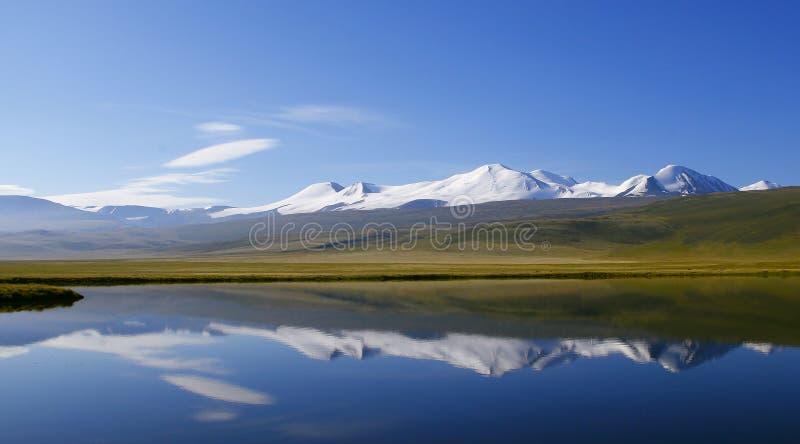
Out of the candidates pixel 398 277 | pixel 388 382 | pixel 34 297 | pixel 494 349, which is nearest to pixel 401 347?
pixel 494 349

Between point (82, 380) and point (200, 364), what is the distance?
4.53 meters

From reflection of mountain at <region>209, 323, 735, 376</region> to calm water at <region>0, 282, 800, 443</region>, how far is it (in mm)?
103

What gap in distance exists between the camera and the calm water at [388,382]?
1839 cm

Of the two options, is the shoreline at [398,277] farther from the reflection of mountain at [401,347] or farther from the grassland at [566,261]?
the reflection of mountain at [401,347]

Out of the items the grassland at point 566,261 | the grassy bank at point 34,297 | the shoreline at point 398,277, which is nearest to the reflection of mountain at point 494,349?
the grassy bank at point 34,297

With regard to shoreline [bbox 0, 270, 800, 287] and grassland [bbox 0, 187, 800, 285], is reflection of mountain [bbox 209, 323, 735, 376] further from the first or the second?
grassland [bbox 0, 187, 800, 285]

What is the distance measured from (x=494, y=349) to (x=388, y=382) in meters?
7.88

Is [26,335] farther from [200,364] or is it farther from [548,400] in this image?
[548,400]

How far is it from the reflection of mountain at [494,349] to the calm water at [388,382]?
103 mm

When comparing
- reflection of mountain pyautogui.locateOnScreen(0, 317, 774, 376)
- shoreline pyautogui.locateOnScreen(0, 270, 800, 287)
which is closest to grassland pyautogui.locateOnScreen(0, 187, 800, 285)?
shoreline pyautogui.locateOnScreen(0, 270, 800, 287)

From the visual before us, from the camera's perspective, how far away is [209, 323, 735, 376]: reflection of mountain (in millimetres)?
27781

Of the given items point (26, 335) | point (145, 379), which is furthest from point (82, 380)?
point (26, 335)

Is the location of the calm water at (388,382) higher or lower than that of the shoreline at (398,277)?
lower

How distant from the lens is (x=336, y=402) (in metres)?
21.3
